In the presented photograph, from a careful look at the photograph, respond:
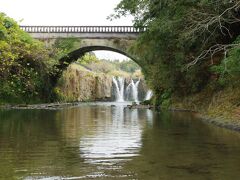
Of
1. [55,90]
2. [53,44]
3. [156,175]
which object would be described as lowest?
[156,175]

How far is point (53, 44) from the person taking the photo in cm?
4106

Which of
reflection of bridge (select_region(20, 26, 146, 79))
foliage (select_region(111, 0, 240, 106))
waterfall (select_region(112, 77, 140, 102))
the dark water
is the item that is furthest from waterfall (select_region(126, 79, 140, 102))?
the dark water

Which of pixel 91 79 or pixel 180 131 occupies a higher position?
pixel 91 79

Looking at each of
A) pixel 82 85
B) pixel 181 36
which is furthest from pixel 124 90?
pixel 181 36

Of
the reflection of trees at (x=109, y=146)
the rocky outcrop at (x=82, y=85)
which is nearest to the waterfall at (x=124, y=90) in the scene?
the rocky outcrop at (x=82, y=85)

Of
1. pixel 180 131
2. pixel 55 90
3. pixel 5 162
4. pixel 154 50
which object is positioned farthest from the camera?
pixel 55 90

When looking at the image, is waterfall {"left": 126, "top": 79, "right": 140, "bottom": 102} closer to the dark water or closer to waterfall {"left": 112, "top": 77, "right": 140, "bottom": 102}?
waterfall {"left": 112, "top": 77, "right": 140, "bottom": 102}

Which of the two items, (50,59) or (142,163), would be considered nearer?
(142,163)

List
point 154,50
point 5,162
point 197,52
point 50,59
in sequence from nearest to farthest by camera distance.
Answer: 1. point 5,162
2. point 197,52
3. point 154,50
4. point 50,59

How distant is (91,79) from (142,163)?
56912 mm

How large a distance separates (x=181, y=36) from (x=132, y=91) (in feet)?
155

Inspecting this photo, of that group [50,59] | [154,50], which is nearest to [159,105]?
[154,50]

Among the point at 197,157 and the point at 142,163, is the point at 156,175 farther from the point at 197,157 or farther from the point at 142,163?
the point at 197,157

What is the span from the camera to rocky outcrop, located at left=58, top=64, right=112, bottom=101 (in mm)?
50822
